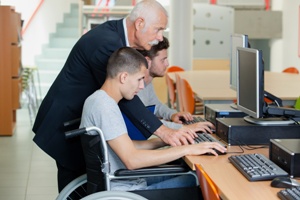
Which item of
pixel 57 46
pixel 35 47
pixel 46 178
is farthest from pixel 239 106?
pixel 35 47

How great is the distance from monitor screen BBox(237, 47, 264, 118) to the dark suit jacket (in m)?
0.60

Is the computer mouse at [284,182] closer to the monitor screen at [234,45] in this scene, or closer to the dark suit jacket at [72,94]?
the dark suit jacket at [72,94]

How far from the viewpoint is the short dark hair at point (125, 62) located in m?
2.78

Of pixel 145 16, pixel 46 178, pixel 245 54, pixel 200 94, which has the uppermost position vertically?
pixel 145 16

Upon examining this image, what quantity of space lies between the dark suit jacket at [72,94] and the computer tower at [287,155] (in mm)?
836

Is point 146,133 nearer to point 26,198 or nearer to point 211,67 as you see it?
point 26,198

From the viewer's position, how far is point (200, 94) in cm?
552

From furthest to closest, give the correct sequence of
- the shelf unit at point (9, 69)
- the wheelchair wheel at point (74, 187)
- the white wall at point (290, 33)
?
1. the white wall at point (290, 33)
2. the shelf unit at point (9, 69)
3. the wheelchair wheel at point (74, 187)

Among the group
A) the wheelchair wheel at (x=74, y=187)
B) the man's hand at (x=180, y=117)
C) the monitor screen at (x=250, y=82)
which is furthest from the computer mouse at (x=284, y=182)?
the man's hand at (x=180, y=117)

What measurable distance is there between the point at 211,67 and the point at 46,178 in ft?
20.8

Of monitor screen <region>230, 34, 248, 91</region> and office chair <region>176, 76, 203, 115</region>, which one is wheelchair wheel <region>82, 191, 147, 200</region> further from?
office chair <region>176, 76, 203, 115</region>

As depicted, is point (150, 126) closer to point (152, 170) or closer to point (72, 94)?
point (152, 170)

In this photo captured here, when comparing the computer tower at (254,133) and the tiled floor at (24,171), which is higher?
the computer tower at (254,133)

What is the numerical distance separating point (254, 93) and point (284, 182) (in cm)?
85
